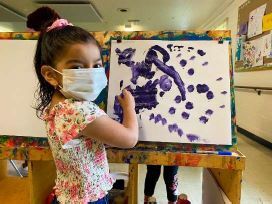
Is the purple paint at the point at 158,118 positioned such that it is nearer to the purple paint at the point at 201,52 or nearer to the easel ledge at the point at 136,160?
the easel ledge at the point at 136,160

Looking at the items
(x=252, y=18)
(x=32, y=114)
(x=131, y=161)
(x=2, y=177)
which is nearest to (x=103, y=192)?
(x=131, y=161)

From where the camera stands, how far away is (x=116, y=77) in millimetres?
1211

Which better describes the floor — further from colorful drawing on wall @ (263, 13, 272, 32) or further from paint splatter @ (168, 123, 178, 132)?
colorful drawing on wall @ (263, 13, 272, 32)

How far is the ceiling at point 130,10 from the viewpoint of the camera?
5.81 m

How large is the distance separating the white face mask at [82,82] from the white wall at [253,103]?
3.30 m

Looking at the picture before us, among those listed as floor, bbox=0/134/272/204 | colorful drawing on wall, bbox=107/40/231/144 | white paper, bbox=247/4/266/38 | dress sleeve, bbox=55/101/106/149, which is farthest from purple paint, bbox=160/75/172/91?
white paper, bbox=247/4/266/38

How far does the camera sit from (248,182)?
2.53 m

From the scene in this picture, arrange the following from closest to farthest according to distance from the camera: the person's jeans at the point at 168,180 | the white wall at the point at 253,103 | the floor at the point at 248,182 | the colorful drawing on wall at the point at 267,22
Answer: the person's jeans at the point at 168,180, the floor at the point at 248,182, the colorful drawing on wall at the point at 267,22, the white wall at the point at 253,103

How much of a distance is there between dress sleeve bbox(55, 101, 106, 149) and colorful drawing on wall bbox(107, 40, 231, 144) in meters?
0.38

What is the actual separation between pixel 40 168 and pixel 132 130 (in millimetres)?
528

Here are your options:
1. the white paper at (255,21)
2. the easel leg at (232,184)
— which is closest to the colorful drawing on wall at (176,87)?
the easel leg at (232,184)

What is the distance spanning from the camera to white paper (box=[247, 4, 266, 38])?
12.6 feet

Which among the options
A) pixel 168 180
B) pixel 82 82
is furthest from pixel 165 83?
pixel 168 180

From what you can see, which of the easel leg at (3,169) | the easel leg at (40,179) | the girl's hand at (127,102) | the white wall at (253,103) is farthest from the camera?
the white wall at (253,103)
